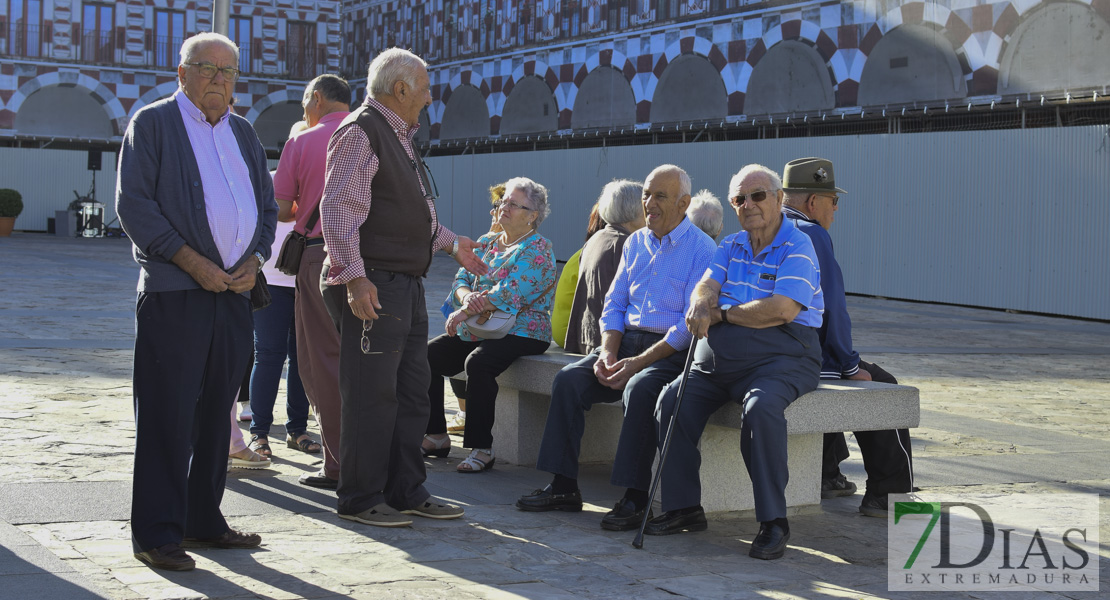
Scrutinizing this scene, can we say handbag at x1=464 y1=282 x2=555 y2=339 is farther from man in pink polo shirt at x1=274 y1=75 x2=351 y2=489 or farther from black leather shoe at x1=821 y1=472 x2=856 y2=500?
black leather shoe at x1=821 y1=472 x2=856 y2=500

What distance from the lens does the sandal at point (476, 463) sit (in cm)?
621

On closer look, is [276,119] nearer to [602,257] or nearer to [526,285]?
[526,285]

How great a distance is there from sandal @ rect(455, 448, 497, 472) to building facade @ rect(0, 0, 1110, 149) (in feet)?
44.3

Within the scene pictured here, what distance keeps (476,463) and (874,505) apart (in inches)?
75.7

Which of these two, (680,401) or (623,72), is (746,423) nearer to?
(680,401)

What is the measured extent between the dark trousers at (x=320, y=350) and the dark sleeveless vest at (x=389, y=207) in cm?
79

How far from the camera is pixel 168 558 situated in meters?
4.14

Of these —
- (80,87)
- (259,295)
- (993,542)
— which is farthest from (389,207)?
(80,87)

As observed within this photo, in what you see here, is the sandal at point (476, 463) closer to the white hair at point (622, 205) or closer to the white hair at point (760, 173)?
the white hair at point (622, 205)

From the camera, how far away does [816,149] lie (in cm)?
2133

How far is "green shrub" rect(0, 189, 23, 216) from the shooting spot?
33219mm

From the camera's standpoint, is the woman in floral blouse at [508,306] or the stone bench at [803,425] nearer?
the stone bench at [803,425]

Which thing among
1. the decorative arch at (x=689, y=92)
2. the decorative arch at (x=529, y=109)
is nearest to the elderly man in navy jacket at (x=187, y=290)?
the decorative arch at (x=689, y=92)

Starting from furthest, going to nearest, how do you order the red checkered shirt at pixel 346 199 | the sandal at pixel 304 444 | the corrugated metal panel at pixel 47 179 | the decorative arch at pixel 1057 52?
the corrugated metal panel at pixel 47 179, the decorative arch at pixel 1057 52, the sandal at pixel 304 444, the red checkered shirt at pixel 346 199
